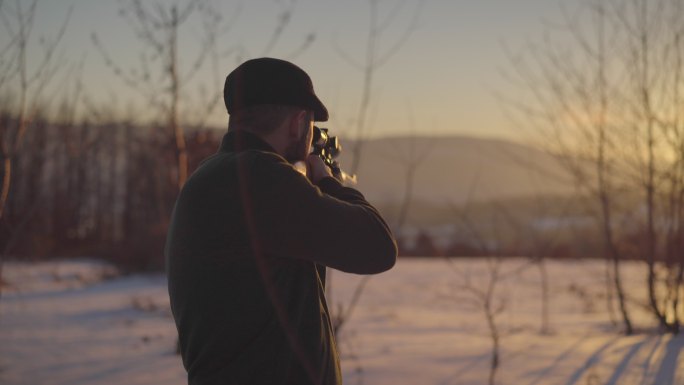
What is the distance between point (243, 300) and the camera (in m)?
1.58

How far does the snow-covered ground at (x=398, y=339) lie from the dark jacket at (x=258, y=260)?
3.57 m

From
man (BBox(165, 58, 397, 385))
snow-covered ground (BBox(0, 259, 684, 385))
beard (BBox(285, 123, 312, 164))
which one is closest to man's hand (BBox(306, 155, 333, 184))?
beard (BBox(285, 123, 312, 164))

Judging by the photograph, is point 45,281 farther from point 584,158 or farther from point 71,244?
point 584,158

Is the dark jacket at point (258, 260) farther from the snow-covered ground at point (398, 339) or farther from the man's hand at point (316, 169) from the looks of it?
the snow-covered ground at point (398, 339)

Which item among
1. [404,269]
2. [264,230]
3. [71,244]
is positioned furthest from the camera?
[71,244]

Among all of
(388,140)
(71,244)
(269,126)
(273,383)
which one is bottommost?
(71,244)

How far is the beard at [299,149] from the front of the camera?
5.82ft

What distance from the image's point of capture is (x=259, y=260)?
1578 millimetres

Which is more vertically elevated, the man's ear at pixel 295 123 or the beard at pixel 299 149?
the man's ear at pixel 295 123

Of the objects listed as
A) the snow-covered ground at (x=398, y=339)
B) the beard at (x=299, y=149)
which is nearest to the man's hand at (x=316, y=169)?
the beard at (x=299, y=149)

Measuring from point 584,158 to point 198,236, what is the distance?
621 centimetres

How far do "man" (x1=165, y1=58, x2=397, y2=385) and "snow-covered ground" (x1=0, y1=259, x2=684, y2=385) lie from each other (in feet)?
11.7

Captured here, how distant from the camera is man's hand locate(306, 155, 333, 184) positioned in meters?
1.83

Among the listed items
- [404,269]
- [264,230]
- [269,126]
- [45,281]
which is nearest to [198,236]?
[264,230]
